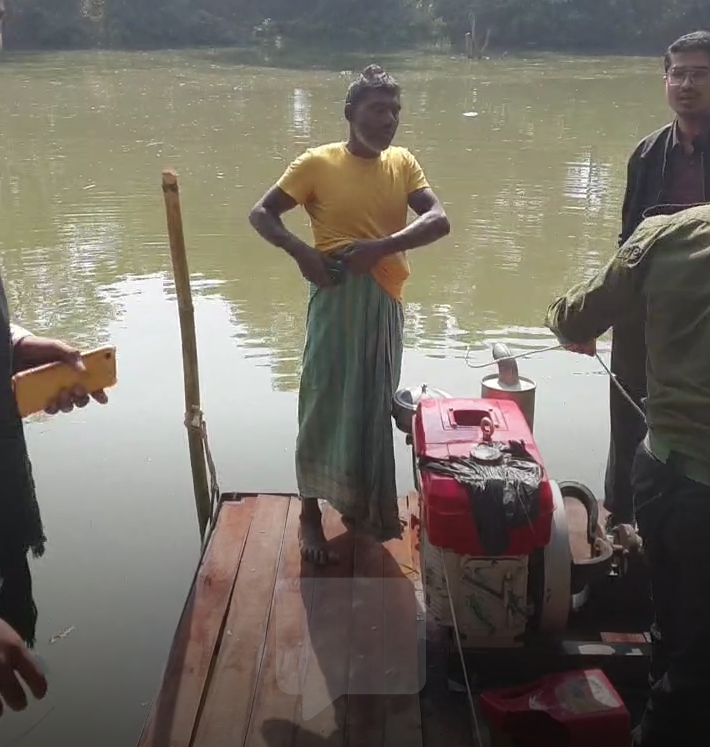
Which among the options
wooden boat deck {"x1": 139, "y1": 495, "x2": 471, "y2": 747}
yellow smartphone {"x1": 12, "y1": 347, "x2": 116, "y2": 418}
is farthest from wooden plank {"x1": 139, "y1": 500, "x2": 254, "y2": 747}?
yellow smartphone {"x1": 12, "y1": 347, "x2": 116, "y2": 418}

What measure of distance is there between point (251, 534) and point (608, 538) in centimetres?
122

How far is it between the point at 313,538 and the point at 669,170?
1.62 metres

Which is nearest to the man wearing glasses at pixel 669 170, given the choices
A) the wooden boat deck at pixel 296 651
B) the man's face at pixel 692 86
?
the man's face at pixel 692 86

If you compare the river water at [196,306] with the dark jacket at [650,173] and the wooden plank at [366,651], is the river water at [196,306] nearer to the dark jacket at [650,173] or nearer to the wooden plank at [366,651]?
the wooden plank at [366,651]

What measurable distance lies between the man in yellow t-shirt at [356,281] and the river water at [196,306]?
0.89m

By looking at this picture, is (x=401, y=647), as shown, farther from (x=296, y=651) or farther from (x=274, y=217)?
(x=274, y=217)

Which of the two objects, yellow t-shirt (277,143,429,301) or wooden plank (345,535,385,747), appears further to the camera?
yellow t-shirt (277,143,429,301)

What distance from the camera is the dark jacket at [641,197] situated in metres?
2.82

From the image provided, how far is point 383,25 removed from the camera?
3191 cm

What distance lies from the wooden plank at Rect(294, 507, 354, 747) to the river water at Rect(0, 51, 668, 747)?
0.61 m

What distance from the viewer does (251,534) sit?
3230 mm

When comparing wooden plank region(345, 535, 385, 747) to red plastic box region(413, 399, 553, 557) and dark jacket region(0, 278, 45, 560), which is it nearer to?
red plastic box region(413, 399, 553, 557)

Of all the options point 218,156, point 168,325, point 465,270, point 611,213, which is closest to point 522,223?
point 611,213

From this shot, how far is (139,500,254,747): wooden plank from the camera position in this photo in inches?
88.9
